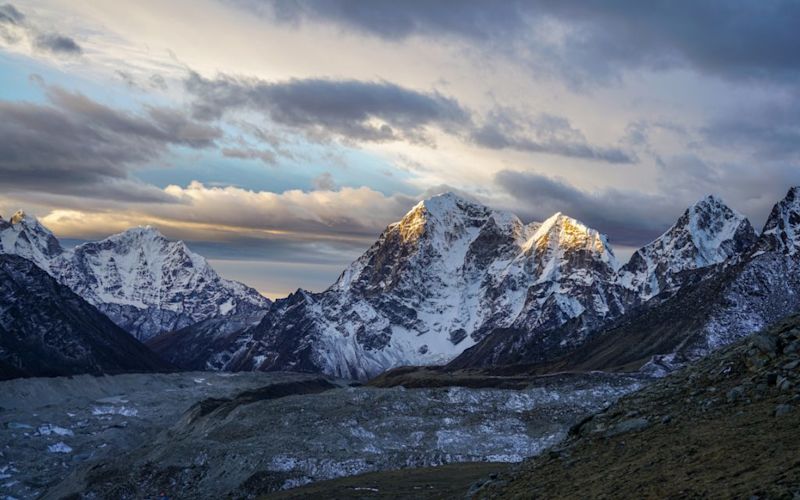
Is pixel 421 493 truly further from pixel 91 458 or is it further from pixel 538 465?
pixel 91 458

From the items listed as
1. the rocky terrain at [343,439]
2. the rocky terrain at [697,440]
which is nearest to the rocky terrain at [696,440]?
the rocky terrain at [697,440]

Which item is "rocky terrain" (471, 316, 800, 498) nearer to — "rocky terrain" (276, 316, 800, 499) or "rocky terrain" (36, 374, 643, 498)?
"rocky terrain" (276, 316, 800, 499)

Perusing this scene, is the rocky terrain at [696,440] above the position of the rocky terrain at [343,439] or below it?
above

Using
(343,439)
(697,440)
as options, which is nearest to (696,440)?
(697,440)

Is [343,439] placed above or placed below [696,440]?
below

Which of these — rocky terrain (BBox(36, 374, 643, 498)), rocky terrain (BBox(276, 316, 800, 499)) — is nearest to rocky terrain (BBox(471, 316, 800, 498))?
rocky terrain (BBox(276, 316, 800, 499))

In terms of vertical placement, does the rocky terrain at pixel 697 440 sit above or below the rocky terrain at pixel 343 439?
above

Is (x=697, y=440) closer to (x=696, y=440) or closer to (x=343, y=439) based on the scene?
(x=696, y=440)

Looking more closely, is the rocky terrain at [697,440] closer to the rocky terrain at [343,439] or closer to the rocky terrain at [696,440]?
the rocky terrain at [696,440]

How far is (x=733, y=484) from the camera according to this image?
24.8m

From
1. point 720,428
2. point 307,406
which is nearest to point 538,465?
point 720,428

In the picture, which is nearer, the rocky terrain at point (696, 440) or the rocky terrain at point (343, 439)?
the rocky terrain at point (696, 440)

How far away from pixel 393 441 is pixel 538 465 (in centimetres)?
8730

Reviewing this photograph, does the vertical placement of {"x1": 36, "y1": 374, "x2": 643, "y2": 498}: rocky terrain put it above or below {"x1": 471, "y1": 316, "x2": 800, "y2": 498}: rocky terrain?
below
